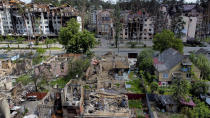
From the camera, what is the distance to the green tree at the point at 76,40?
151ft

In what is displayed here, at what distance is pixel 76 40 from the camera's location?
46406 millimetres

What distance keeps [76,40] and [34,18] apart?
32.9m

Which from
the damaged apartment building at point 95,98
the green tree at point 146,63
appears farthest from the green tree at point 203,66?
the damaged apartment building at point 95,98

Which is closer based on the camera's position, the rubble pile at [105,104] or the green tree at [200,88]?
the rubble pile at [105,104]

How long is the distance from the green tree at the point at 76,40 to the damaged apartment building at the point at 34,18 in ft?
70.2

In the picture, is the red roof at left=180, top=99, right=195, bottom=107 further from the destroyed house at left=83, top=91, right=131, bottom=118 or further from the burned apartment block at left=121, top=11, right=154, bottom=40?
the burned apartment block at left=121, top=11, right=154, bottom=40

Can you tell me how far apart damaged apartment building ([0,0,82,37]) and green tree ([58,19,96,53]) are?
2140 centimetres

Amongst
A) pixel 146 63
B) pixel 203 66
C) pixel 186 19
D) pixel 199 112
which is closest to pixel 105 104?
pixel 199 112

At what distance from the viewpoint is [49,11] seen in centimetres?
6962

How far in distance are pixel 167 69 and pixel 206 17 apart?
5529 cm

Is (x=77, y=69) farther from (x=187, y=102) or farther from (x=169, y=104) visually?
(x=187, y=102)

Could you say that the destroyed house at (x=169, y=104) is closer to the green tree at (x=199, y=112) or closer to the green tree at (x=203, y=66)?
the green tree at (x=199, y=112)

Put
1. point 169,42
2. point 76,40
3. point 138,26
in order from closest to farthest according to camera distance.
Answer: point 169,42 → point 76,40 → point 138,26

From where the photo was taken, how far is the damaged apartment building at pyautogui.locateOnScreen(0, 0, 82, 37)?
225ft
